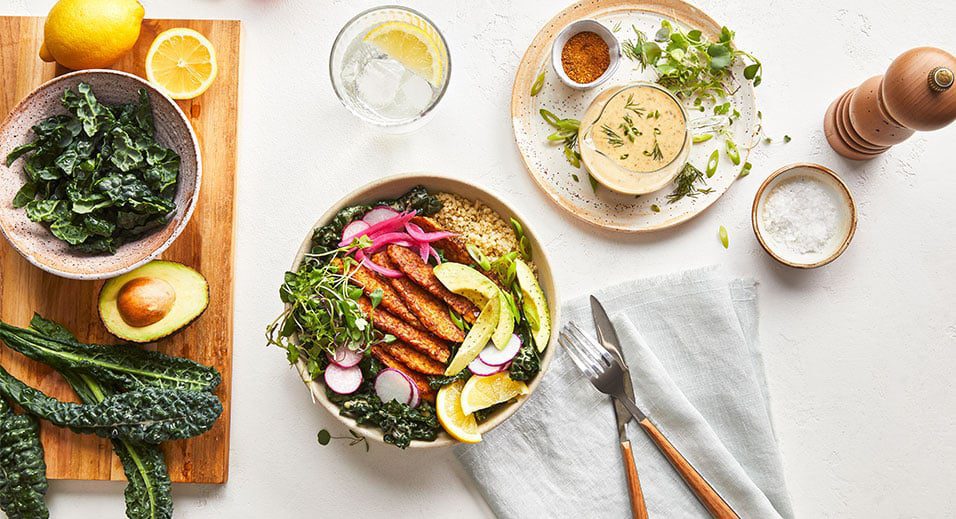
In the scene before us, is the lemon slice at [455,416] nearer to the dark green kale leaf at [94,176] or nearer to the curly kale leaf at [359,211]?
the curly kale leaf at [359,211]

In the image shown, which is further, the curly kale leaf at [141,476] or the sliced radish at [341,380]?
the curly kale leaf at [141,476]

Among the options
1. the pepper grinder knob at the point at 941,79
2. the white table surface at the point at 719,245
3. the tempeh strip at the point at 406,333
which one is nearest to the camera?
the pepper grinder knob at the point at 941,79

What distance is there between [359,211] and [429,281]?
27cm

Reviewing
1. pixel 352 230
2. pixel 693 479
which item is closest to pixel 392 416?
pixel 352 230

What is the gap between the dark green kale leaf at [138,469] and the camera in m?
2.22

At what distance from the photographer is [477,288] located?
2.12m

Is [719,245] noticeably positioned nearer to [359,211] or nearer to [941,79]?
[941,79]

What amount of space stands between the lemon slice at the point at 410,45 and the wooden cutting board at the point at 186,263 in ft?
1.42

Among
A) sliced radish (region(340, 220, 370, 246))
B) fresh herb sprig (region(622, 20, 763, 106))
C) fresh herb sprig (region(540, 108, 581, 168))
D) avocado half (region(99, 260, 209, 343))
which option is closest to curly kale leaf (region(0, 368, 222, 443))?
avocado half (region(99, 260, 209, 343))

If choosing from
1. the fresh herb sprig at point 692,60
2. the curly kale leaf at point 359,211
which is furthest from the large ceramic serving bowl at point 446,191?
the fresh herb sprig at point 692,60

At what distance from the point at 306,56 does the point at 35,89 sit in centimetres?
75

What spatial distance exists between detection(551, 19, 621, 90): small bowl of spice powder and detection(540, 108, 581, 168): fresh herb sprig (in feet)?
0.34

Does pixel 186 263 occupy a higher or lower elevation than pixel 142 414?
higher

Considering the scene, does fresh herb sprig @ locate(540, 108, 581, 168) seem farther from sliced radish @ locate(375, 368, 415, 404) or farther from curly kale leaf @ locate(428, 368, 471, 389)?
sliced radish @ locate(375, 368, 415, 404)
